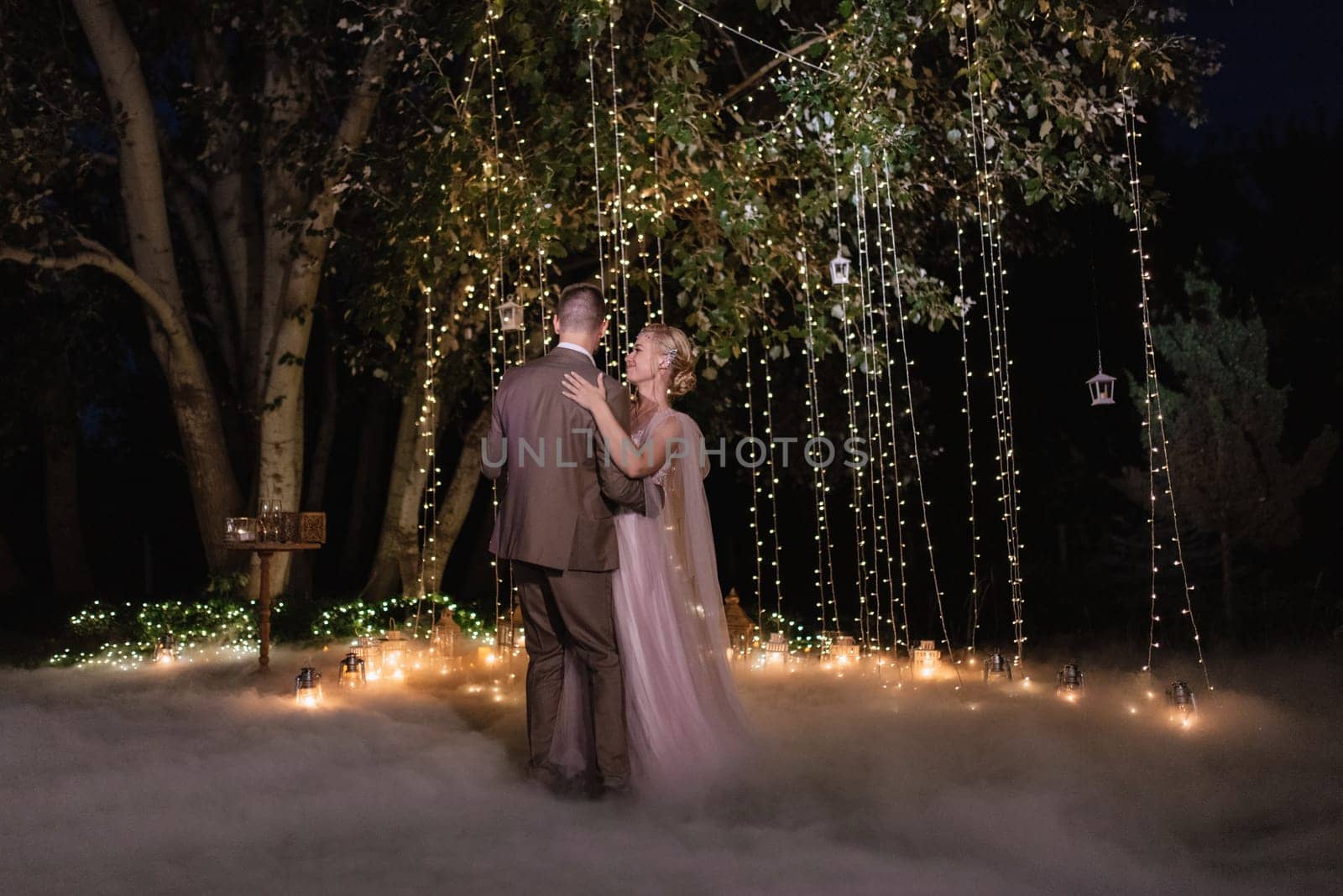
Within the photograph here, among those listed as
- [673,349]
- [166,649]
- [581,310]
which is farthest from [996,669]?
[166,649]

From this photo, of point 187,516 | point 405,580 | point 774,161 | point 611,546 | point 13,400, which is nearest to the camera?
point 611,546

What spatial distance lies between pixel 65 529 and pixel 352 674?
8765mm

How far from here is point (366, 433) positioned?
12.4m

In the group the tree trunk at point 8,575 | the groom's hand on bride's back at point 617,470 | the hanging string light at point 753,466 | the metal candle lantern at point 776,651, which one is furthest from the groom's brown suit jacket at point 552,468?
the tree trunk at point 8,575

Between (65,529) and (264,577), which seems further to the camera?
(65,529)

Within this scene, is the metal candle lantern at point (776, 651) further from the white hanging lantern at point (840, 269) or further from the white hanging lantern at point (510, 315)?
the white hanging lantern at point (510, 315)

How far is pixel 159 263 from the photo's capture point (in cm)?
800

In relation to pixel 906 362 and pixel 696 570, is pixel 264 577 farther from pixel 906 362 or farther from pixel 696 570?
pixel 906 362

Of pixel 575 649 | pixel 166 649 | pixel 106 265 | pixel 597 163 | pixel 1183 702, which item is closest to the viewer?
pixel 575 649

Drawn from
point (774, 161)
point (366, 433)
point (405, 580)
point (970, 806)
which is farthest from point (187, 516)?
point (970, 806)

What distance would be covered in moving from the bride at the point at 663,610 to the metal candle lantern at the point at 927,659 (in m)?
1.90

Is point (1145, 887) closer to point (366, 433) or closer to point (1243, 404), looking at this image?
point (1243, 404)

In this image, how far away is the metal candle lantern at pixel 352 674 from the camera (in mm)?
5391

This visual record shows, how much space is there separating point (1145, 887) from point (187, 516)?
15588 millimetres
